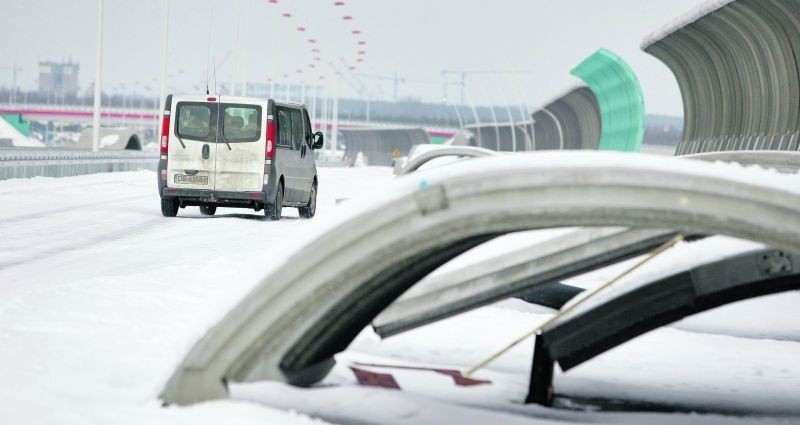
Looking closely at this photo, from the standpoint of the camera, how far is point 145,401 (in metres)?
6.51

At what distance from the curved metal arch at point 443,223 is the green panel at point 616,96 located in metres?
30.9

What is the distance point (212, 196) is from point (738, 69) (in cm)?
802

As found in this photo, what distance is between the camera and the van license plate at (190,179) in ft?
68.9

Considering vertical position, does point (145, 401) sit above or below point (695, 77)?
below

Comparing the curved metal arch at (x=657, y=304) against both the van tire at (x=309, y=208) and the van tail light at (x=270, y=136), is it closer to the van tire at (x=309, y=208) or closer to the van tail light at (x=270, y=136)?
the van tail light at (x=270, y=136)

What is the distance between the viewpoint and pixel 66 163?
115 feet

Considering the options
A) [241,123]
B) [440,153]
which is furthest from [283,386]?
[241,123]

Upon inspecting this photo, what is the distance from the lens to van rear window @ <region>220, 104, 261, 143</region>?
20984 millimetres

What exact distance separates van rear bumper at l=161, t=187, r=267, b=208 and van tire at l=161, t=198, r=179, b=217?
11.2 inches

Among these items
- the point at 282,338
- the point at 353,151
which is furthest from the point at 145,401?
the point at 353,151

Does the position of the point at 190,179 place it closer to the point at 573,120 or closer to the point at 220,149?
the point at 220,149

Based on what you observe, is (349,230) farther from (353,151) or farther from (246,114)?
(353,151)

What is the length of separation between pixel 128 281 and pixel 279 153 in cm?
1006

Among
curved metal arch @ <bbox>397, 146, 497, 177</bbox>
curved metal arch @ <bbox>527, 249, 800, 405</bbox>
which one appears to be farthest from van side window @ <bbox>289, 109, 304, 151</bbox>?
curved metal arch @ <bbox>527, 249, 800, 405</bbox>
